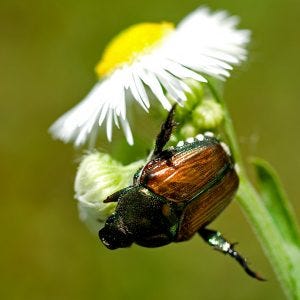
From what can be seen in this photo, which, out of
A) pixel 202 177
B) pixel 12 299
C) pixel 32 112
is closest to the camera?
pixel 202 177

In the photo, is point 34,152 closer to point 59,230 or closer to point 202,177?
point 59,230

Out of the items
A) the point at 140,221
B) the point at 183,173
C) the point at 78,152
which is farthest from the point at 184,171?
the point at 78,152

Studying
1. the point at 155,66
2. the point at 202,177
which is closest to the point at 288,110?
the point at 155,66

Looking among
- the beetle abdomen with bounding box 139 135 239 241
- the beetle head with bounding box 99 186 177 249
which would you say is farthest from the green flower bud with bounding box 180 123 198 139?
the beetle head with bounding box 99 186 177 249

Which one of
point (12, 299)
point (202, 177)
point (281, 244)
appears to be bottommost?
point (12, 299)

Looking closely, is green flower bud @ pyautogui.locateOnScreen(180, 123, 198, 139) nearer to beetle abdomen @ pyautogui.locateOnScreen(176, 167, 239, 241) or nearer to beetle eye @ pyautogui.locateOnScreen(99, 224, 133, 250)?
beetle abdomen @ pyautogui.locateOnScreen(176, 167, 239, 241)

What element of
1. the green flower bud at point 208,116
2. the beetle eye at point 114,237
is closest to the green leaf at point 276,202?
the green flower bud at point 208,116
